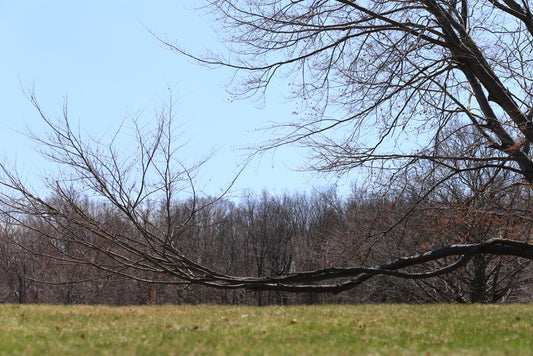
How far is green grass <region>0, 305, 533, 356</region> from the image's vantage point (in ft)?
16.1

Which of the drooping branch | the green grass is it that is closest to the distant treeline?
the drooping branch

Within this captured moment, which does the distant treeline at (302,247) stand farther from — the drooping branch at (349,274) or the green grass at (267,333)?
the green grass at (267,333)

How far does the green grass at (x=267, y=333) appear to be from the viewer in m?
4.92

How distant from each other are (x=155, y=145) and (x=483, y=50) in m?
6.58

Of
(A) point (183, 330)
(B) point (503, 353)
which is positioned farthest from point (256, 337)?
(B) point (503, 353)

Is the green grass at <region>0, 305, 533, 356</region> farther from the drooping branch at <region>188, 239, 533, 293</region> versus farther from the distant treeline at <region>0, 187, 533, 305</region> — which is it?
the distant treeline at <region>0, 187, 533, 305</region>

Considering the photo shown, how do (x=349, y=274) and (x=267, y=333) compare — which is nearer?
(x=267, y=333)

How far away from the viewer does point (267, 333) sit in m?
6.07

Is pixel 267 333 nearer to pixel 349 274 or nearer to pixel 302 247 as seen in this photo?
pixel 349 274

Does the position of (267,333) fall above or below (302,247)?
below

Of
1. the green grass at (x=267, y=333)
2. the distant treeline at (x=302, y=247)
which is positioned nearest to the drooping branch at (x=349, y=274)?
the distant treeline at (x=302, y=247)

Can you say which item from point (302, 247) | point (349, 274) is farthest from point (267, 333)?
point (302, 247)

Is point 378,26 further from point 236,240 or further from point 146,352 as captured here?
point 236,240

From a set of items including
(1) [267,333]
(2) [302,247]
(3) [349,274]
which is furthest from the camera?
(2) [302,247]
